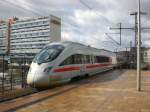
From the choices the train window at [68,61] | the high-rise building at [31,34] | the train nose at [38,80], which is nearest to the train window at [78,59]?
the train window at [68,61]

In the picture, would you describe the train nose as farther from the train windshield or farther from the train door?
the train door

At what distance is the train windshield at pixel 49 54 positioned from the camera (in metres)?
17.7

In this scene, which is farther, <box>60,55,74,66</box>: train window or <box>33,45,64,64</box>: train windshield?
<box>60,55,74,66</box>: train window

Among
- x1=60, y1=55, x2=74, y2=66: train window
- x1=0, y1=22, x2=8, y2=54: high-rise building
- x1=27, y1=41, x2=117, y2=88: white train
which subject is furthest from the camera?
x1=0, y1=22, x2=8, y2=54: high-rise building

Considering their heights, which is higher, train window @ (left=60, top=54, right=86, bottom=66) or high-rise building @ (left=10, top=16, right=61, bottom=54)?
high-rise building @ (left=10, top=16, right=61, bottom=54)

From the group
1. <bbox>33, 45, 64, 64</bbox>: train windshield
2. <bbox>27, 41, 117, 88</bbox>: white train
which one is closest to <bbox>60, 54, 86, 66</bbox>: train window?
<bbox>27, 41, 117, 88</bbox>: white train

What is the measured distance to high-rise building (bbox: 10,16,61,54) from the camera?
4566 centimetres

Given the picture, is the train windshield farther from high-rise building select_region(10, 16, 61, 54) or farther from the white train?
high-rise building select_region(10, 16, 61, 54)

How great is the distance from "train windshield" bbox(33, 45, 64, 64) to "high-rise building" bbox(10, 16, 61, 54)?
81.4 feet

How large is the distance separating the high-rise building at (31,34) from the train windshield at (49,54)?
24809 mm

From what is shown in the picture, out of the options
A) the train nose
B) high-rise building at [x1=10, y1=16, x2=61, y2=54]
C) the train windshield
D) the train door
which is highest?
high-rise building at [x1=10, y1=16, x2=61, y2=54]

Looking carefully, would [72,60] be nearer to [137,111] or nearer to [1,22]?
[137,111]

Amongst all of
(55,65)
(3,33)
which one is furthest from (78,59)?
(3,33)

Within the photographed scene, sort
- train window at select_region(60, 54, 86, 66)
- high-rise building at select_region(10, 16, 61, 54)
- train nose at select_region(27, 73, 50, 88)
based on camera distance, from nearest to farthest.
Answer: train nose at select_region(27, 73, 50, 88), train window at select_region(60, 54, 86, 66), high-rise building at select_region(10, 16, 61, 54)
